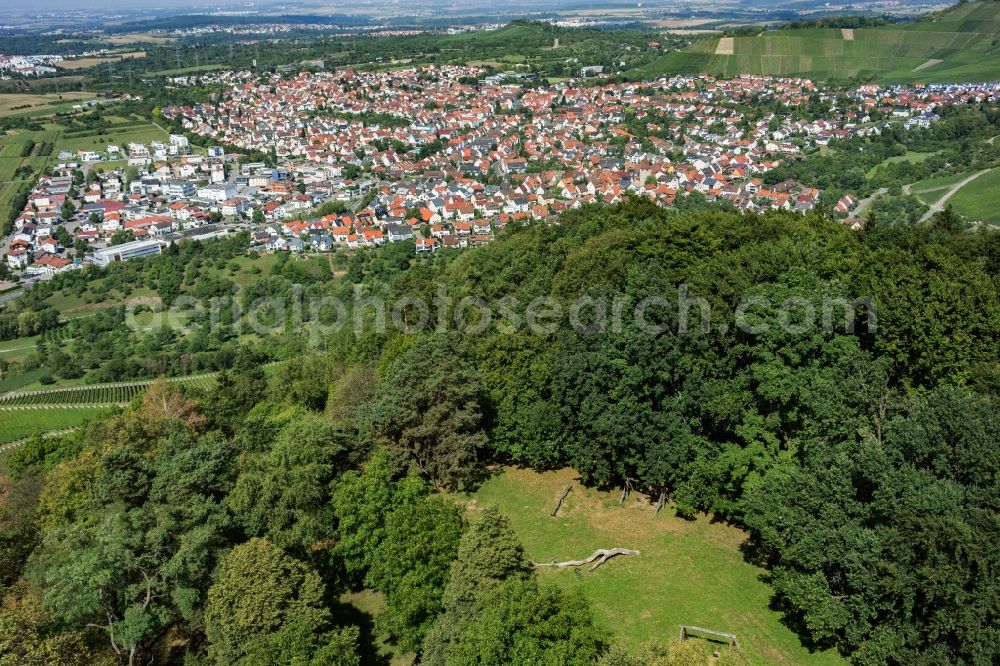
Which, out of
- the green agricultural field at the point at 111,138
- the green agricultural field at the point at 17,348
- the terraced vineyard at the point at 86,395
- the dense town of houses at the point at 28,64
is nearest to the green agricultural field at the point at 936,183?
the terraced vineyard at the point at 86,395

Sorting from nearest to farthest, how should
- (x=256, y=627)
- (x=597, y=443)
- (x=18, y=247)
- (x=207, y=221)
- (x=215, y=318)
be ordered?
1. (x=256, y=627)
2. (x=597, y=443)
3. (x=215, y=318)
4. (x=18, y=247)
5. (x=207, y=221)

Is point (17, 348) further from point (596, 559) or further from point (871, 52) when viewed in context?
point (871, 52)

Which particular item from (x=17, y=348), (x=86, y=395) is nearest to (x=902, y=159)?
(x=86, y=395)

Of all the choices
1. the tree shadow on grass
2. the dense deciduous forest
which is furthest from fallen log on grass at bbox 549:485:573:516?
the tree shadow on grass

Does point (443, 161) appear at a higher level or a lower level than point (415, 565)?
lower

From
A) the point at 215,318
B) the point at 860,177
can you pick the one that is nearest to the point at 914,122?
the point at 860,177

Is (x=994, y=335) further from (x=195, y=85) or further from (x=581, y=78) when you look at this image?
(x=195, y=85)

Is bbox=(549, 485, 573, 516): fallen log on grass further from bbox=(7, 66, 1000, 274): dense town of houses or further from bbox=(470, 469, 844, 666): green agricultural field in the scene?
bbox=(7, 66, 1000, 274): dense town of houses
